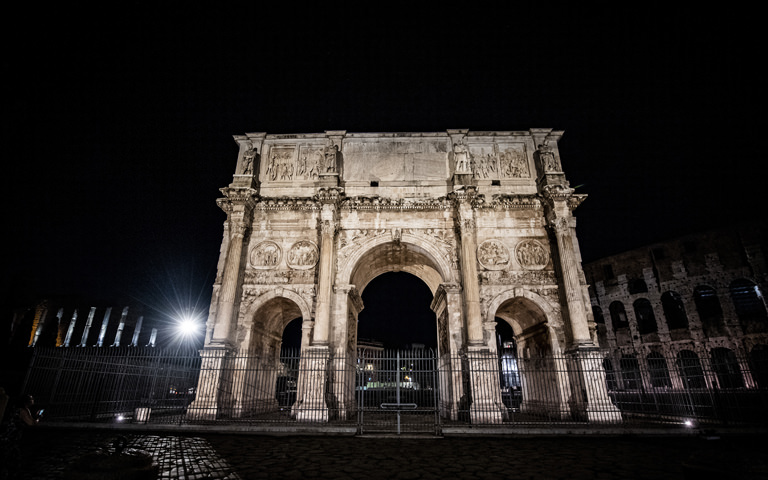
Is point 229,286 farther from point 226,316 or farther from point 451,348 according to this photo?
point 451,348

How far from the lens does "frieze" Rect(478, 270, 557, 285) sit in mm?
13320

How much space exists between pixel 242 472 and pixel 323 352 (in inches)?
258

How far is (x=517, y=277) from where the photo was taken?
1341 cm

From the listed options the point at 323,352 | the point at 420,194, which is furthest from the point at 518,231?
the point at 323,352

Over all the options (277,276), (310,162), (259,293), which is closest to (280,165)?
(310,162)

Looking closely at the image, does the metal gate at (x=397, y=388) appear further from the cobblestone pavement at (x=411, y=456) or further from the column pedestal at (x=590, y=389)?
the column pedestal at (x=590, y=389)

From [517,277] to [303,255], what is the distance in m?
8.45

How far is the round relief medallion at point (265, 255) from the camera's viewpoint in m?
13.9

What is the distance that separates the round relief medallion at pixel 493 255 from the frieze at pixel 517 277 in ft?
0.91

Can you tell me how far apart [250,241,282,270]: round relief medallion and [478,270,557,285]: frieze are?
8.09m

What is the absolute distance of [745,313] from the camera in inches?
845

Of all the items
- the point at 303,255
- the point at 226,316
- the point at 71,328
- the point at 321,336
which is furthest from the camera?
the point at 71,328

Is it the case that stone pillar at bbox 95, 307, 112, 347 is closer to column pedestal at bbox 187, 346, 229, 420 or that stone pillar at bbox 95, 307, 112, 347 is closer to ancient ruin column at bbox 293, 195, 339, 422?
column pedestal at bbox 187, 346, 229, 420

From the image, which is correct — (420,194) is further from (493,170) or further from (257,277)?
(257,277)
